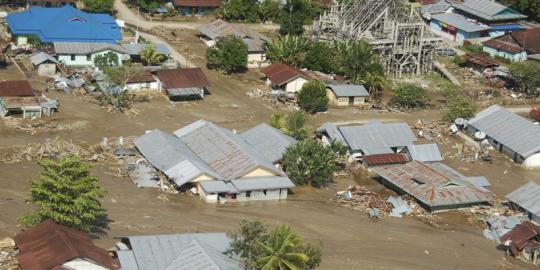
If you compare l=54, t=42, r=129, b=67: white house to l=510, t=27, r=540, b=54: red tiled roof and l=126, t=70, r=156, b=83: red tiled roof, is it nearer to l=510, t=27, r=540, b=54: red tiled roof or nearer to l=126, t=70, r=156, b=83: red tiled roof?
l=126, t=70, r=156, b=83: red tiled roof

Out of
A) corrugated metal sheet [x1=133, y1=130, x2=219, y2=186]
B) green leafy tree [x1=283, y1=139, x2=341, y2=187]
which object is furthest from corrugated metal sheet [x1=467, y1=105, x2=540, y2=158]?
corrugated metal sheet [x1=133, y1=130, x2=219, y2=186]

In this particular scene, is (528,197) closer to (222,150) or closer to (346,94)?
(222,150)

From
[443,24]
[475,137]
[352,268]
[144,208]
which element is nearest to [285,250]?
[352,268]

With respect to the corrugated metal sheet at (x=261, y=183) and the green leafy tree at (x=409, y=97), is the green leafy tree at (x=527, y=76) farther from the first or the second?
the corrugated metal sheet at (x=261, y=183)

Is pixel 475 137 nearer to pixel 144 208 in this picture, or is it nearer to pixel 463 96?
pixel 463 96

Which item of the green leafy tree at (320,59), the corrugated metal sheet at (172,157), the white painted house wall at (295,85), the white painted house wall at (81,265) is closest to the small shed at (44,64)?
the corrugated metal sheet at (172,157)

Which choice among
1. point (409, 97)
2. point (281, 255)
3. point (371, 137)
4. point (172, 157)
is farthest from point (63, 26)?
point (281, 255)
